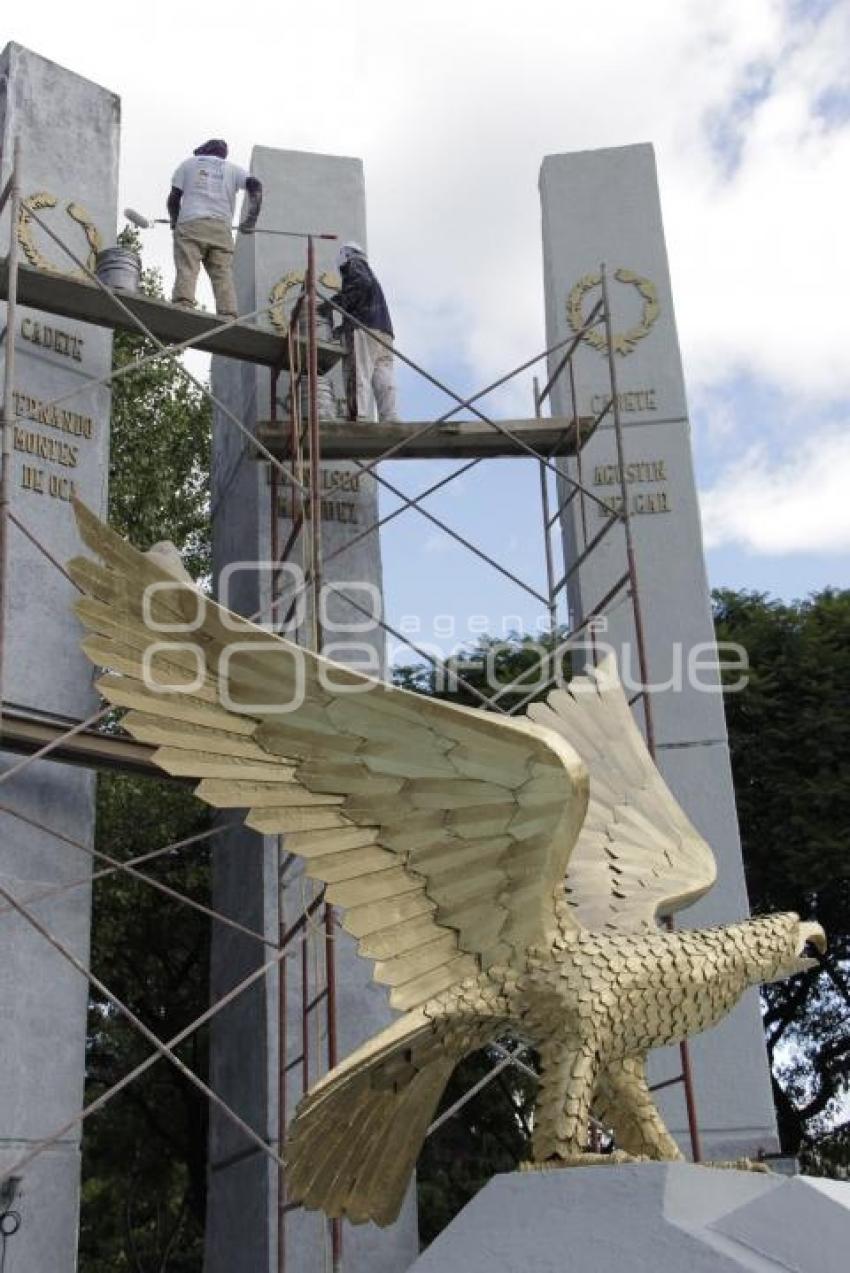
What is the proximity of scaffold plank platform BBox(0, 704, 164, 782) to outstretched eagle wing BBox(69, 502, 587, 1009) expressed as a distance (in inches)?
129

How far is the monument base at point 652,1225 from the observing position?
382cm

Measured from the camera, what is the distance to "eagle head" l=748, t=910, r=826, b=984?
4.78 meters

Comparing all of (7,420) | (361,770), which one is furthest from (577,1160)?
(7,420)

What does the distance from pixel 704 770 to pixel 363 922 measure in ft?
17.5

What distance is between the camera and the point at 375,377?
1005 cm

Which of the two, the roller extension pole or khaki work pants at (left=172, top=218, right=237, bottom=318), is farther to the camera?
khaki work pants at (left=172, top=218, right=237, bottom=318)

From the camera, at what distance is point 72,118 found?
9.34 m

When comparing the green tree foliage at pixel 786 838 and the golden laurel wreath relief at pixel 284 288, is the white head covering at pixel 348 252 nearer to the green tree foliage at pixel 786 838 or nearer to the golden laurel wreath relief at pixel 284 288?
the golden laurel wreath relief at pixel 284 288

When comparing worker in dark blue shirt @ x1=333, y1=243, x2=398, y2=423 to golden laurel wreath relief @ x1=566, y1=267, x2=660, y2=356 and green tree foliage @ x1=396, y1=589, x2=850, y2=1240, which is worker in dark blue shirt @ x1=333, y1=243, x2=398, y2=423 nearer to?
golden laurel wreath relief @ x1=566, y1=267, x2=660, y2=356

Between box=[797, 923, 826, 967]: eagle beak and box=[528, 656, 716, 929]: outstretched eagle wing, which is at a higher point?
box=[528, 656, 716, 929]: outstretched eagle wing

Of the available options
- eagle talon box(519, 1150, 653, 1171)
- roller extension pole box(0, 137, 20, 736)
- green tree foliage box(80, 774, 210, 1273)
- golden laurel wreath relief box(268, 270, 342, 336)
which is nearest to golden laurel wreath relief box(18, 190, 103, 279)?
roller extension pole box(0, 137, 20, 736)

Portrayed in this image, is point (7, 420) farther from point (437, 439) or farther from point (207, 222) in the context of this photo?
point (437, 439)

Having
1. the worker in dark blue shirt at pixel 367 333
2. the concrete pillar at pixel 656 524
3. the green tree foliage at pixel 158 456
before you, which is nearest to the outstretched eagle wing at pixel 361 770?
the concrete pillar at pixel 656 524

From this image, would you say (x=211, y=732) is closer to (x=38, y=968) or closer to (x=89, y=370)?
(x=38, y=968)
